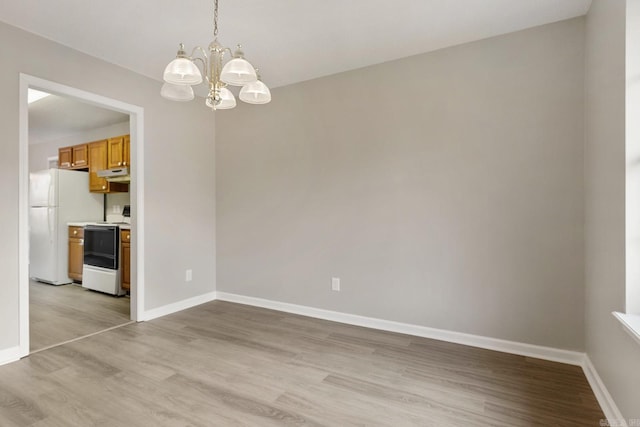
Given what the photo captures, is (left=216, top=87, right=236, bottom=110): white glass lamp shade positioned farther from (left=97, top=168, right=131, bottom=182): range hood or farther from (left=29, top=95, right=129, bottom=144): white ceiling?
(left=97, top=168, right=131, bottom=182): range hood

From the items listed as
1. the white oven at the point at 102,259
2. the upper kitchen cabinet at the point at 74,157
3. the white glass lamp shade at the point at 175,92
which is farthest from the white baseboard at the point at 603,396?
the upper kitchen cabinet at the point at 74,157

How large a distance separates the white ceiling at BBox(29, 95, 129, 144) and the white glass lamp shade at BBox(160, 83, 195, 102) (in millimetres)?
2713

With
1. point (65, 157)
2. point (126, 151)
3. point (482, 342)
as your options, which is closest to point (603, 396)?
point (482, 342)

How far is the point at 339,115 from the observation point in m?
3.30

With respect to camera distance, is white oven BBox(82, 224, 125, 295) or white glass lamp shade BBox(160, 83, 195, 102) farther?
white oven BBox(82, 224, 125, 295)

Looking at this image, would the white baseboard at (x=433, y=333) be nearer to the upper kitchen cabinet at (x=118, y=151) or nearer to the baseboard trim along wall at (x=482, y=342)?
the baseboard trim along wall at (x=482, y=342)

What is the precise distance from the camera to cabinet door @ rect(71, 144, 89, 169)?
5148mm

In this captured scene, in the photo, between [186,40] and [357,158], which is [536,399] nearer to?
[357,158]

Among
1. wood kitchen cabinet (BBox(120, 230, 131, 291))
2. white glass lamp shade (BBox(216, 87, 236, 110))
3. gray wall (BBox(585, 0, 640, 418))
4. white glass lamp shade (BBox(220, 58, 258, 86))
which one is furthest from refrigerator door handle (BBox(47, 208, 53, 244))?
gray wall (BBox(585, 0, 640, 418))

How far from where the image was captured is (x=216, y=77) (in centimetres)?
185

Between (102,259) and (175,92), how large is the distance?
11.7 ft

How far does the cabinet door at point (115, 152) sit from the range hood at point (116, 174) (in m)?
0.12

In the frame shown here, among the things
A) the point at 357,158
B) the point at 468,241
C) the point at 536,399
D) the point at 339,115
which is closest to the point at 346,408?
the point at 536,399

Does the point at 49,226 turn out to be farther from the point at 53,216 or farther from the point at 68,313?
the point at 68,313
